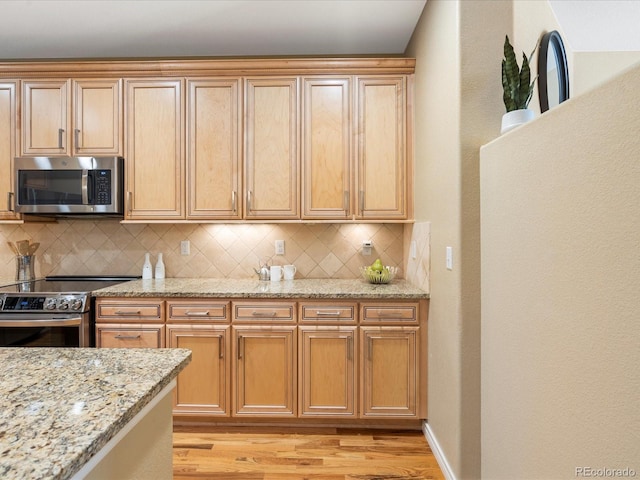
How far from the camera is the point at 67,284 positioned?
9.53ft

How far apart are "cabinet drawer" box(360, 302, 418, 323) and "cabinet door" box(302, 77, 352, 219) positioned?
72 cm

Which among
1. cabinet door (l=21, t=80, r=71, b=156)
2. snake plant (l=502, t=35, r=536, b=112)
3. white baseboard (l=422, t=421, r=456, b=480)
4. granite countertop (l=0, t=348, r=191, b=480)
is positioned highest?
cabinet door (l=21, t=80, r=71, b=156)

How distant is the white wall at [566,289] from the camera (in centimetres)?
88

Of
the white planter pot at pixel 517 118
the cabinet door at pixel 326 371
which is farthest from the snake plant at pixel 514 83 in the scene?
the cabinet door at pixel 326 371

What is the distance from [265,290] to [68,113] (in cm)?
200

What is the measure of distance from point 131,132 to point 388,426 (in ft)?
9.16

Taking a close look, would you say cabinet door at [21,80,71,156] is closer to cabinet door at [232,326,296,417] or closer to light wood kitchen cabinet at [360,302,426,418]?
cabinet door at [232,326,296,417]

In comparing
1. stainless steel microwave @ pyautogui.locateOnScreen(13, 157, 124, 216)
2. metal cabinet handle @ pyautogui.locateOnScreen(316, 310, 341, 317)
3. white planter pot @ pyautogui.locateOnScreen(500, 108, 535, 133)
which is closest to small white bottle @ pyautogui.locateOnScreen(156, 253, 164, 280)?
stainless steel microwave @ pyautogui.locateOnScreen(13, 157, 124, 216)

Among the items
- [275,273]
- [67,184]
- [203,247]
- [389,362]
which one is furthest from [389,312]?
[67,184]

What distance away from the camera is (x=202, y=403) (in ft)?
8.21

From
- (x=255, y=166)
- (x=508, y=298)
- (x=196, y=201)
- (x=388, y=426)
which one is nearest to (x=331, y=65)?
(x=255, y=166)

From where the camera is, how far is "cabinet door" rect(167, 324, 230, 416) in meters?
2.50

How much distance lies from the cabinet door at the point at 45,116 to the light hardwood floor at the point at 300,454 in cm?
227

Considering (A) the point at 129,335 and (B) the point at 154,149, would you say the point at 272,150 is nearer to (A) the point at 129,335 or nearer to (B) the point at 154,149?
(B) the point at 154,149
